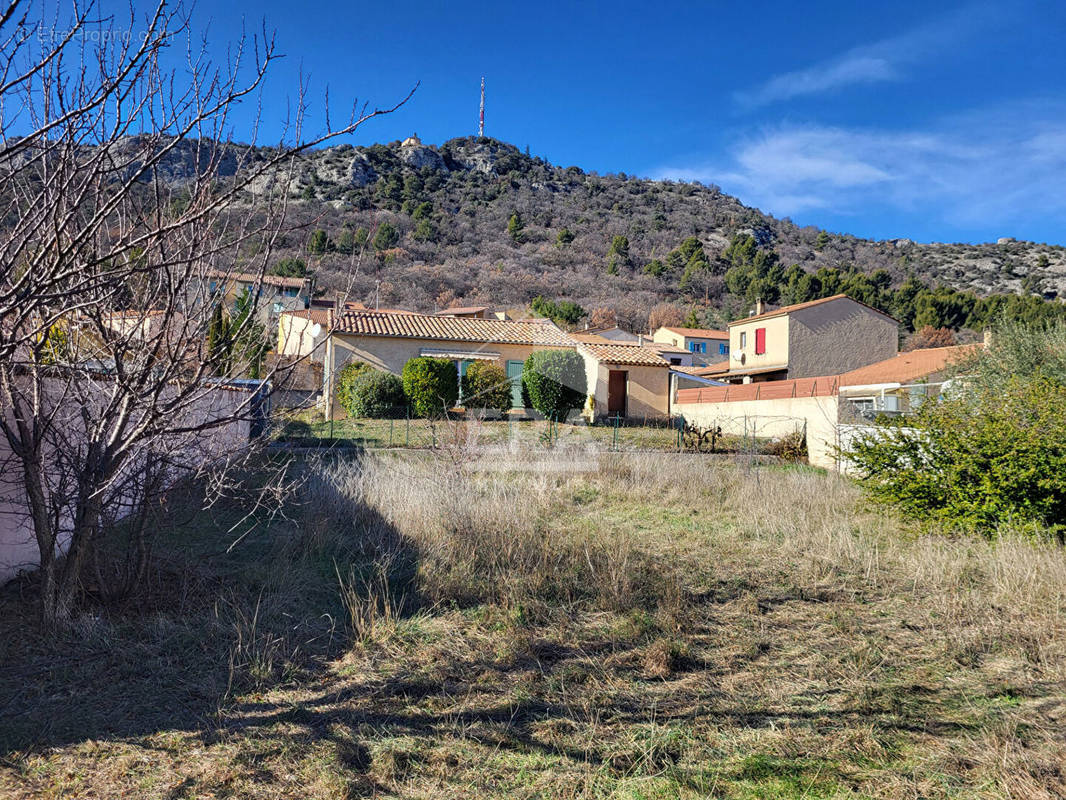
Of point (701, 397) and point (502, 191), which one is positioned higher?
point (502, 191)

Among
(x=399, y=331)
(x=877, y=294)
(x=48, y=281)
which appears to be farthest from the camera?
(x=877, y=294)

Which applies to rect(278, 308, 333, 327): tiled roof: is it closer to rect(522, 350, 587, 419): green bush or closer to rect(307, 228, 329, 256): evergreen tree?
rect(307, 228, 329, 256): evergreen tree

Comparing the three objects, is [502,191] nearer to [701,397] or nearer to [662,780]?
[701,397]

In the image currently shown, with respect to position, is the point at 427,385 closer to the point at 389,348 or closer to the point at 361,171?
the point at 389,348

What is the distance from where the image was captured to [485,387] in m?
23.0

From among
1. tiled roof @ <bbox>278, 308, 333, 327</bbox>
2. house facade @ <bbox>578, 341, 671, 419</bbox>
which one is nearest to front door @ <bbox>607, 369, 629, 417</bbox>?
house facade @ <bbox>578, 341, 671, 419</bbox>

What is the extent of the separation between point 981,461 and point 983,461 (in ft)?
0.06

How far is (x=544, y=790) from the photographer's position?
307 centimetres

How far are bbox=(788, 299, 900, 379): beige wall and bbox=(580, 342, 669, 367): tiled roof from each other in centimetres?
1300

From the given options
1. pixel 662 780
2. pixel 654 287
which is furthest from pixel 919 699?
pixel 654 287

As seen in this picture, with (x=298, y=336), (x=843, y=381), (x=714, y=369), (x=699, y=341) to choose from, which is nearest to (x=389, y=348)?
(x=843, y=381)

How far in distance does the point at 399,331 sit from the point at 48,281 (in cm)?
2223

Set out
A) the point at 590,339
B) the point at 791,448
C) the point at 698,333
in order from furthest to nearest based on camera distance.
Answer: the point at 698,333 → the point at 590,339 → the point at 791,448

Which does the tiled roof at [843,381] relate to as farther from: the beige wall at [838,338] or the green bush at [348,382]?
the green bush at [348,382]
